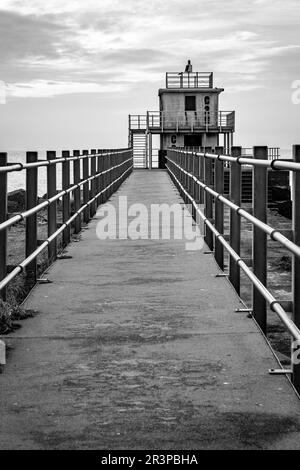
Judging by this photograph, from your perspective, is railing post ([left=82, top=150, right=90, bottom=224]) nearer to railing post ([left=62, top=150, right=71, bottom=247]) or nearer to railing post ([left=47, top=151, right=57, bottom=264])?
railing post ([left=62, top=150, right=71, bottom=247])

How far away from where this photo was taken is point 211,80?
5828 centimetres

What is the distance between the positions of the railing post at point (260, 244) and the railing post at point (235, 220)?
41.2 inches

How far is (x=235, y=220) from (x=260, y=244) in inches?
46.3

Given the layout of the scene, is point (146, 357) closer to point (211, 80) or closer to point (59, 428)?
point (59, 428)

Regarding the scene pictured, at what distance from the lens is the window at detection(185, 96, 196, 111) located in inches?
2226

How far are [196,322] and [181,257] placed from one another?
10.5 feet

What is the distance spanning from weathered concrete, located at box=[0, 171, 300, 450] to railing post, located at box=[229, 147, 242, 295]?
0.41ft

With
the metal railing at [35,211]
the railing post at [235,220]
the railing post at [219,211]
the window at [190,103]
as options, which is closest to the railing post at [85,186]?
the metal railing at [35,211]

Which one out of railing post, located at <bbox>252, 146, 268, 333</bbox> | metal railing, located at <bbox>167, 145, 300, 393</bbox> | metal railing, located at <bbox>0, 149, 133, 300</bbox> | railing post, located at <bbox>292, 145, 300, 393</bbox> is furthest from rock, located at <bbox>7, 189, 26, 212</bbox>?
railing post, located at <bbox>292, 145, 300, 393</bbox>

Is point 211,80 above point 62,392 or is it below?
above
